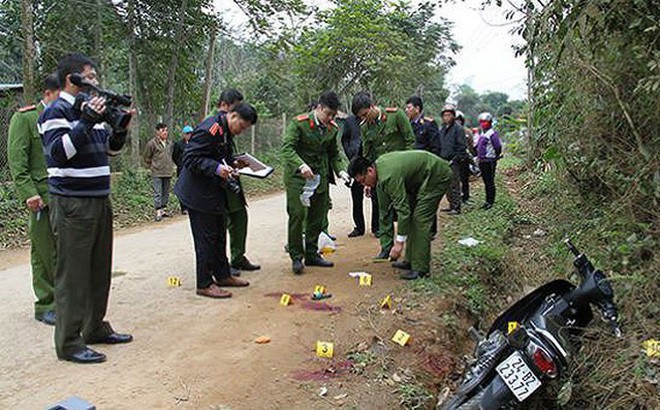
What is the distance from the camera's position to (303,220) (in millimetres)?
6148

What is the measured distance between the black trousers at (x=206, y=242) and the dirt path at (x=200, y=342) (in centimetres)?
25

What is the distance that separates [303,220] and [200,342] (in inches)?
81.1

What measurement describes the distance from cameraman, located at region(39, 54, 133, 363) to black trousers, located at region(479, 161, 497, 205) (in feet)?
22.2

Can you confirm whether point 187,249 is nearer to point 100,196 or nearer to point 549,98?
point 100,196

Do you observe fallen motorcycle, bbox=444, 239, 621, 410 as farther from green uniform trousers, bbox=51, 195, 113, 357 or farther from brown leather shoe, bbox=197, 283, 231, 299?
green uniform trousers, bbox=51, 195, 113, 357

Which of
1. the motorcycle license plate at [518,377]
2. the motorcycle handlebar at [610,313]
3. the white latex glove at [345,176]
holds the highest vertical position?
the white latex glove at [345,176]

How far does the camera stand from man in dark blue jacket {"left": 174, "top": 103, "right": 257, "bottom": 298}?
5289 mm

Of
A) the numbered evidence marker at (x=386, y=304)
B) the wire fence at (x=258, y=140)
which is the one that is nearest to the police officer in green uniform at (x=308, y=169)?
the numbered evidence marker at (x=386, y=304)

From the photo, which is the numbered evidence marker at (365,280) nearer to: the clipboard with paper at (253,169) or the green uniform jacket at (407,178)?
the green uniform jacket at (407,178)

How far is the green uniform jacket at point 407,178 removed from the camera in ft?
18.2

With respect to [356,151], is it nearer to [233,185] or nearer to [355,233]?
[355,233]

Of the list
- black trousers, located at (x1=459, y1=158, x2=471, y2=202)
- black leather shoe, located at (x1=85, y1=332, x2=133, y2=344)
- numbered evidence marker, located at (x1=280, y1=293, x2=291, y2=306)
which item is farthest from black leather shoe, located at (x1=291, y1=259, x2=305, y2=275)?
black trousers, located at (x1=459, y1=158, x2=471, y2=202)

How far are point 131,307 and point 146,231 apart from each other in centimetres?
471

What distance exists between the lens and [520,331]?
3.44 m
